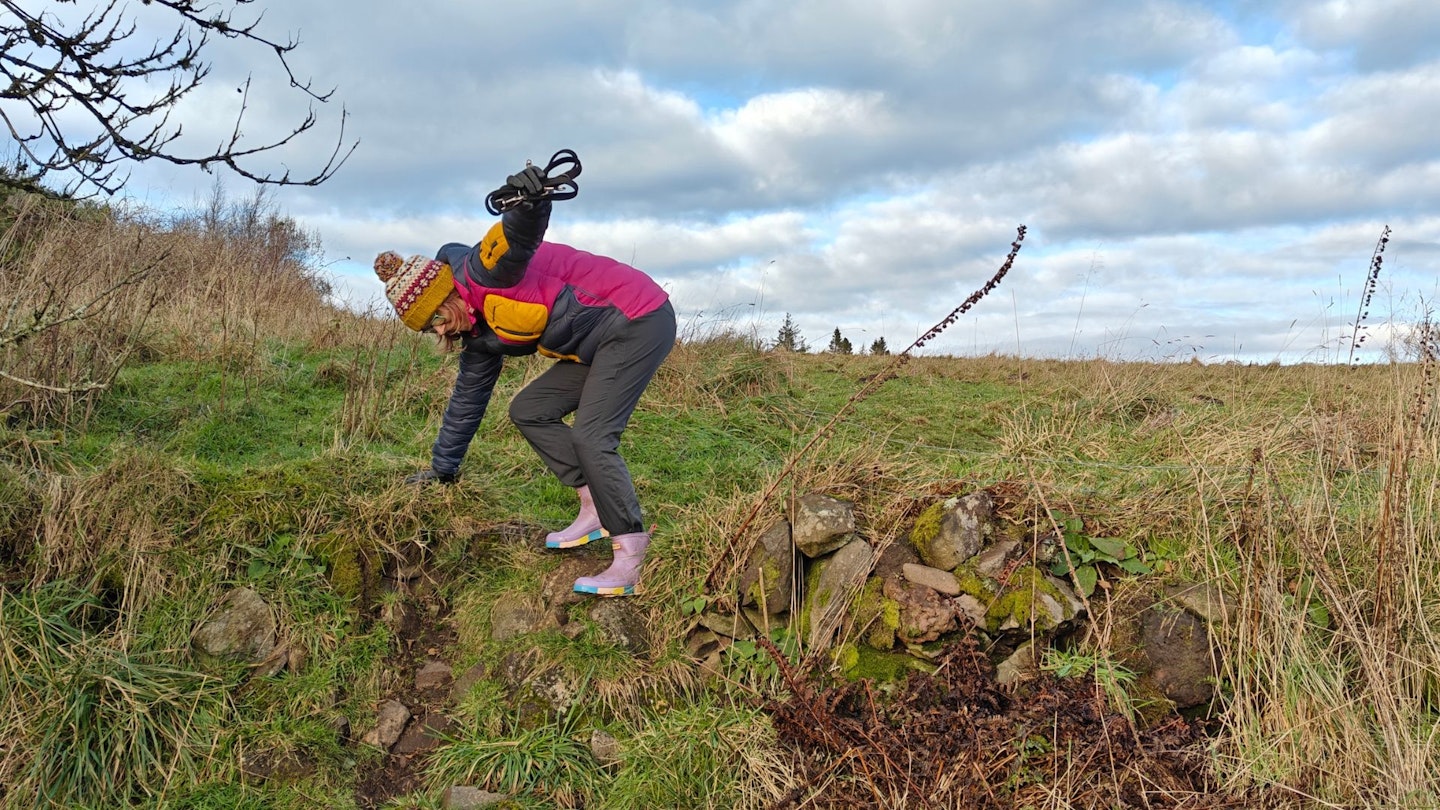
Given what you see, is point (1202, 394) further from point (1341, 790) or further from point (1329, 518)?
point (1341, 790)

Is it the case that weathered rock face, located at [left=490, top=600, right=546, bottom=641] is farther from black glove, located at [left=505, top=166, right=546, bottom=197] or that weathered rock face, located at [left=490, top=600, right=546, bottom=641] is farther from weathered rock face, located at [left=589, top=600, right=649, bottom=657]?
black glove, located at [left=505, top=166, right=546, bottom=197]

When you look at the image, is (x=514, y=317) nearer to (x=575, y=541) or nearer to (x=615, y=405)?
(x=615, y=405)

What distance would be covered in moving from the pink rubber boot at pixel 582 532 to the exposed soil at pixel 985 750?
4.60 ft

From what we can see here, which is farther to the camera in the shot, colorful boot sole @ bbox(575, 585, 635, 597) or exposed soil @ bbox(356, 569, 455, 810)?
colorful boot sole @ bbox(575, 585, 635, 597)

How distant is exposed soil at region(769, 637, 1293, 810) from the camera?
288 cm

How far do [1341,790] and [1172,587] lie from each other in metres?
0.82

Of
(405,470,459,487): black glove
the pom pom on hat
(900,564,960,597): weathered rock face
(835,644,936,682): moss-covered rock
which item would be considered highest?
the pom pom on hat

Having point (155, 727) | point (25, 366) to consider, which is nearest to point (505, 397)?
point (25, 366)

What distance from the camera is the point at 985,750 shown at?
297 centimetres

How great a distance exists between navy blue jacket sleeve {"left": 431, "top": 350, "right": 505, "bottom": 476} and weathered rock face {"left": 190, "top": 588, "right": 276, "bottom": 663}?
1.05m

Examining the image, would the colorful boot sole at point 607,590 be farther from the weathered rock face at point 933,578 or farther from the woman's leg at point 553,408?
the weathered rock face at point 933,578

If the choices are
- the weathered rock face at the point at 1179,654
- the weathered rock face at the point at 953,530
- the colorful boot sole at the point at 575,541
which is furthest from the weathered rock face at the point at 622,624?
the weathered rock face at the point at 1179,654

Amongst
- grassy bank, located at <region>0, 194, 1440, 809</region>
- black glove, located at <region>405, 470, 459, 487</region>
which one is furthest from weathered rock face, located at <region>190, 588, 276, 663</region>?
black glove, located at <region>405, 470, 459, 487</region>

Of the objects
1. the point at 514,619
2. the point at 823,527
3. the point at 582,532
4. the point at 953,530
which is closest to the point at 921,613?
the point at 953,530
